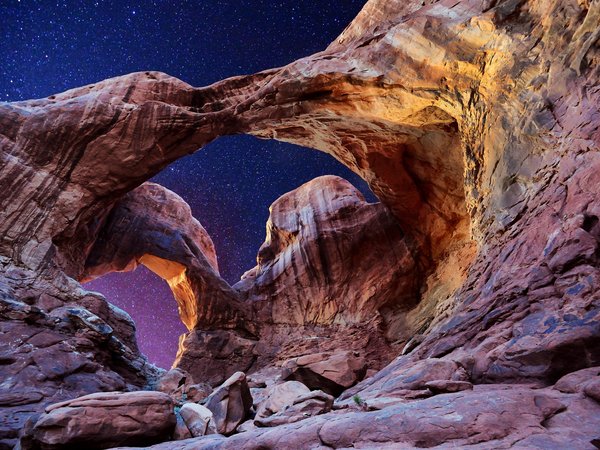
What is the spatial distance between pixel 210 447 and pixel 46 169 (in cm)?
1371

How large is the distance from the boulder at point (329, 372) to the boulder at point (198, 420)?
314 centimetres

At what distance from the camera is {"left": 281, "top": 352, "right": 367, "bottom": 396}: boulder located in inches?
365

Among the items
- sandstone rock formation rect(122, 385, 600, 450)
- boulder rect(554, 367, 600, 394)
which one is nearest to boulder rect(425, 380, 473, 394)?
sandstone rock formation rect(122, 385, 600, 450)

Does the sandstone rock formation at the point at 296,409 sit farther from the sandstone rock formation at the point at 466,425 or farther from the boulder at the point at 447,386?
the boulder at the point at 447,386

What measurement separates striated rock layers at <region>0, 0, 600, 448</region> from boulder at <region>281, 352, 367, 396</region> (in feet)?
2.13

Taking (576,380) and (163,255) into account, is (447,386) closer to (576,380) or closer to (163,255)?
(576,380)

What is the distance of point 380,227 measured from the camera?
20.0 meters

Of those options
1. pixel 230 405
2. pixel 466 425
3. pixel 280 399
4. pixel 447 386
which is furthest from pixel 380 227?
pixel 466 425

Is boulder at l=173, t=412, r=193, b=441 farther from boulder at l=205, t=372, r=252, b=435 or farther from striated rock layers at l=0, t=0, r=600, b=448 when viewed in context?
striated rock layers at l=0, t=0, r=600, b=448

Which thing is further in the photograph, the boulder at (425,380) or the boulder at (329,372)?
the boulder at (329,372)

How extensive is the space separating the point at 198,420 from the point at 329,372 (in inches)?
147

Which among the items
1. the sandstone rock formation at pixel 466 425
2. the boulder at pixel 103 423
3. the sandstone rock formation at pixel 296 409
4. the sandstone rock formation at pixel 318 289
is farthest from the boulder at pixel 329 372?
the sandstone rock formation at pixel 318 289

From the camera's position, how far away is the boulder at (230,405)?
6570 millimetres

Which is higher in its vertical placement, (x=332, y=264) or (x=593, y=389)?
(x=332, y=264)
